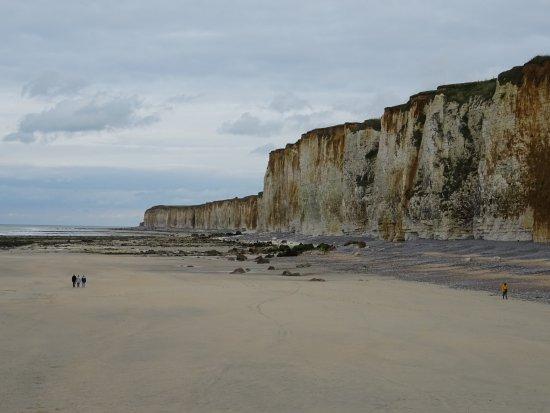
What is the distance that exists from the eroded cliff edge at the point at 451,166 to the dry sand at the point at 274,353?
550 inches

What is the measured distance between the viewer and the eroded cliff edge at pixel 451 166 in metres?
28.1

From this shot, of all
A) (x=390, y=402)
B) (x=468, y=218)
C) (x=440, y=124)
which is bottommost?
(x=390, y=402)

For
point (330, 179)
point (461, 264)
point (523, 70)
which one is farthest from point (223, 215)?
point (461, 264)

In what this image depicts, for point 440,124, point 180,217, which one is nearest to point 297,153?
point 440,124

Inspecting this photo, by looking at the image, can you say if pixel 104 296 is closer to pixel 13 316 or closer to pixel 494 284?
pixel 13 316

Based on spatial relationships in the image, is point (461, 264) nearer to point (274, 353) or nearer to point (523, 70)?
point (523, 70)

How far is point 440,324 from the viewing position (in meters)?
11.6

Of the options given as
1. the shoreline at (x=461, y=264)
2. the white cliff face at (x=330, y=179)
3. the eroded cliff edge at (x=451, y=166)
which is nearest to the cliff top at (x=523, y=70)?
the eroded cliff edge at (x=451, y=166)

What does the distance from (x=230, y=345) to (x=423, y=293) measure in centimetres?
882

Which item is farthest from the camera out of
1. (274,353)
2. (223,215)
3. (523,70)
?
(223,215)

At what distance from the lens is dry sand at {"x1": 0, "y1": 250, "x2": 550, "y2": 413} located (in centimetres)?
668

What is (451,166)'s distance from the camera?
119 feet

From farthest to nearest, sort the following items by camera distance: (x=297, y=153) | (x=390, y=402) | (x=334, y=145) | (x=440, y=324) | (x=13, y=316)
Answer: (x=297, y=153) → (x=334, y=145) → (x=13, y=316) → (x=440, y=324) → (x=390, y=402)

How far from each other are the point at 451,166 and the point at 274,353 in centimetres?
2976
